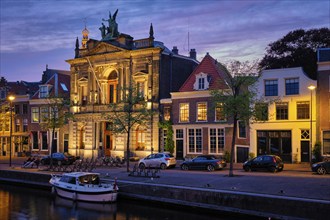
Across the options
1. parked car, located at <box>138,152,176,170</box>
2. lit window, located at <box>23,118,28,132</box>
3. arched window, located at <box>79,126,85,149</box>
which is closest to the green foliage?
parked car, located at <box>138,152,176,170</box>

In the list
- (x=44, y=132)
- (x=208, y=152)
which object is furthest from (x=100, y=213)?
(x=44, y=132)

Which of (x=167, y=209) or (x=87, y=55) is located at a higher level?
(x=87, y=55)

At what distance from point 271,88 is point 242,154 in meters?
7.73

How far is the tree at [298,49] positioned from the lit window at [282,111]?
1505cm

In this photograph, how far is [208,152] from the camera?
50.1m

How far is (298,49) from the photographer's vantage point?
6322cm

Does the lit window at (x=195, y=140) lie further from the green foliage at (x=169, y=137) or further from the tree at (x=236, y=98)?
the tree at (x=236, y=98)

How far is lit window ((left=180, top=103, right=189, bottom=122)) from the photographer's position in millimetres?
52219

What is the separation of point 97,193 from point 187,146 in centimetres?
2121

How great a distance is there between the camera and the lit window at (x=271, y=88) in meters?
45.7

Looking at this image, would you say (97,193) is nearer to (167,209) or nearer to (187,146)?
(167,209)

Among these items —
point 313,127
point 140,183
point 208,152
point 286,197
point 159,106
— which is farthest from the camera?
point 159,106

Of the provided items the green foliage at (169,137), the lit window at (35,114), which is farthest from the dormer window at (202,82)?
the lit window at (35,114)

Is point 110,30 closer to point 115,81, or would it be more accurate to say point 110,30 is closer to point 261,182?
point 115,81
